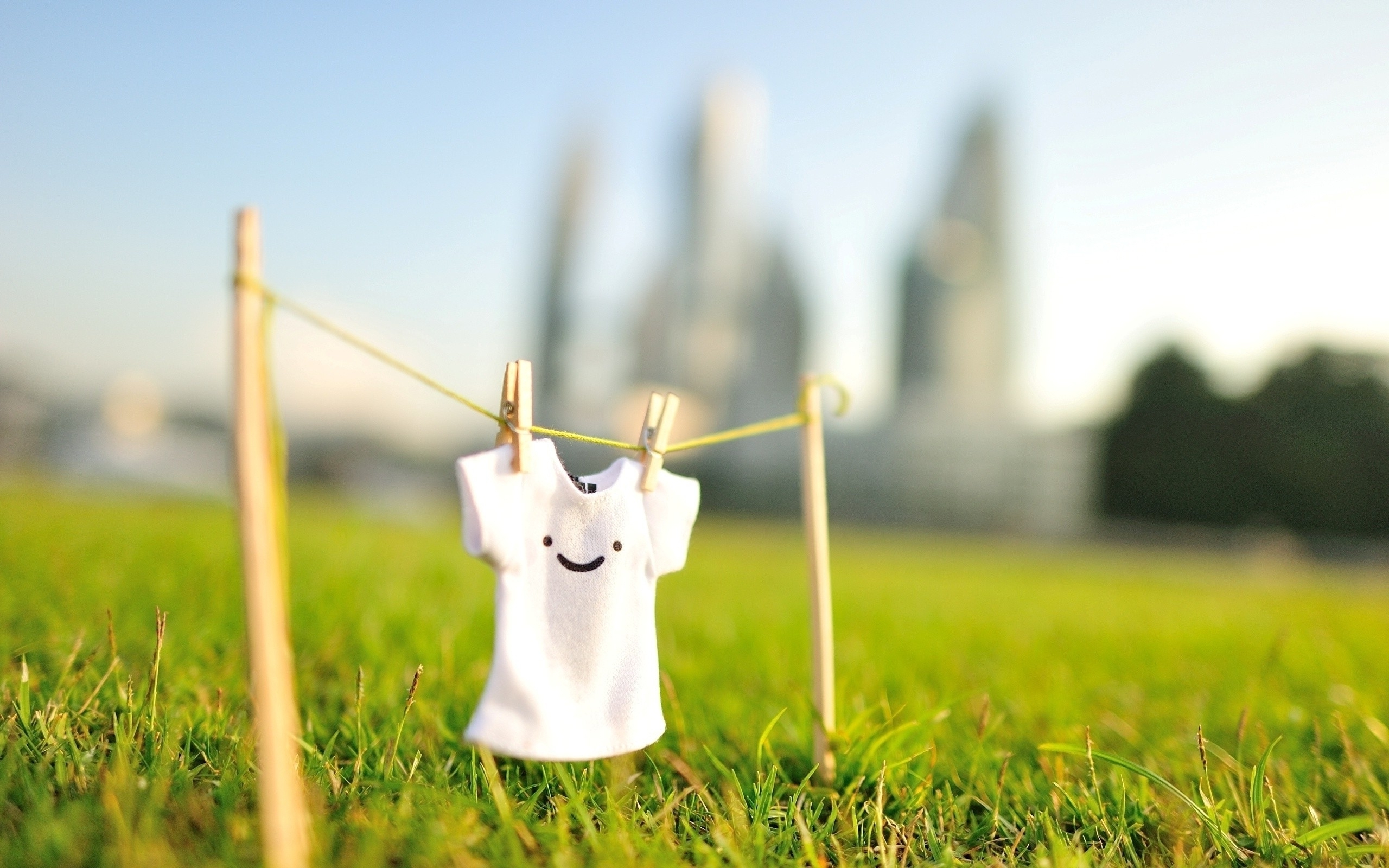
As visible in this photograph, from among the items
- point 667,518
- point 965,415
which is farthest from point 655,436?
point 965,415

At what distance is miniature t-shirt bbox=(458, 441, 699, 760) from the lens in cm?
126

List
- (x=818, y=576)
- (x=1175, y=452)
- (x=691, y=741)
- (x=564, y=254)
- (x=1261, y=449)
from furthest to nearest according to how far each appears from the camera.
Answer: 1. (x=564, y=254)
2. (x=1175, y=452)
3. (x=1261, y=449)
4. (x=691, y=741)
5. (x=818, y=576)

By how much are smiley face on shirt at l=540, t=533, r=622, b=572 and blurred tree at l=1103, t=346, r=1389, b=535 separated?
3753 cm

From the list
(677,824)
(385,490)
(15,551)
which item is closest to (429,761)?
(677,824)

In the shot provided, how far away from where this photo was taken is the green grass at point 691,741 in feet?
4.19

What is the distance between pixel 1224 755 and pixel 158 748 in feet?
6.93

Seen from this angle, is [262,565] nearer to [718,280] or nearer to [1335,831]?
[1335,831]

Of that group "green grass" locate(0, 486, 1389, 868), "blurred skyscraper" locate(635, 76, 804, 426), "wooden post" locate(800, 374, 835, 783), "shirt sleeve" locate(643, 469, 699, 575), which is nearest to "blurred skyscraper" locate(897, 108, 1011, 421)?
"blurred skyscraper" locate(635, 76, 804, 426)

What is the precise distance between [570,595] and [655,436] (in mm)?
309

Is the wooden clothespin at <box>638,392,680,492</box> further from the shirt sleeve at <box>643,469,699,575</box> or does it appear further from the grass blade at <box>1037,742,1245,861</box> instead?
the grass blade at <box>1037,742,1245,861</box>

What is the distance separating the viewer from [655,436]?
146 centimetres

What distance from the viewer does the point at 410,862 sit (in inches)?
45.8

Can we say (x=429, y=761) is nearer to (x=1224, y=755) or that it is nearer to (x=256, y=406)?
(x=256, y=406)

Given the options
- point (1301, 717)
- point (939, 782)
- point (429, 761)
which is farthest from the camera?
point (1301, 717)
